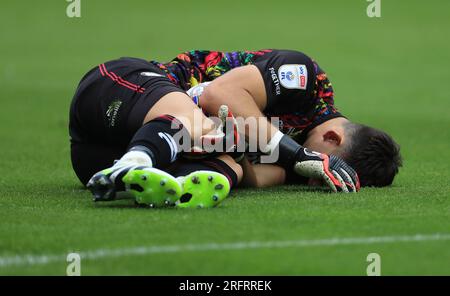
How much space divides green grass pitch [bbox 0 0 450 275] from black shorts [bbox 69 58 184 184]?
28 cm

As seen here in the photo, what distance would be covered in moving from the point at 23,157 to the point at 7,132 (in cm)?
178

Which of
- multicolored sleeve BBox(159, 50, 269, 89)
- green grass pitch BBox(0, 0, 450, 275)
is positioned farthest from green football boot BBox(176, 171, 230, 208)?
multicolored sleeve BBox(159, 50, 269, 89)

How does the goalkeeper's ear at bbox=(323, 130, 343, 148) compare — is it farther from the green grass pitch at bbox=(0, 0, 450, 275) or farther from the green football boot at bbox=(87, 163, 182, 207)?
the green football boot at bbox=(87, 163, 182, 207)

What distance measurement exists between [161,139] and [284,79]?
1077 millimetres

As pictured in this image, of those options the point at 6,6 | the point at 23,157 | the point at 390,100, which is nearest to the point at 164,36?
the point at 6,6

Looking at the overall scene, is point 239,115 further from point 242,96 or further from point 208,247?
point 208,247

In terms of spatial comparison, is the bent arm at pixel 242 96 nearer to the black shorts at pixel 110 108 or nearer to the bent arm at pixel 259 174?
the black shorts at pixel 110 108

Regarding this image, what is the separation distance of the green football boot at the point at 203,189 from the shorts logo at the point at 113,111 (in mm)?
919

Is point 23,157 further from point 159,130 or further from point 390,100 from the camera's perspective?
point 390,100

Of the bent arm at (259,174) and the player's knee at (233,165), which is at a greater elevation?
the player's knee at (233,165)

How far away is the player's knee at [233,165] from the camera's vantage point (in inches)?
231

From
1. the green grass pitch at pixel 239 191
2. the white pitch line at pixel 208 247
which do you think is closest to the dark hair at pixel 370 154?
the green grass pitch at pixel 239 191

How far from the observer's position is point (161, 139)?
17.7ft

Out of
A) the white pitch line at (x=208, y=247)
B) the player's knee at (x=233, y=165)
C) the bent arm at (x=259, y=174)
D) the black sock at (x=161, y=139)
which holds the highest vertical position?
the black sock at (x=161, y=139)
